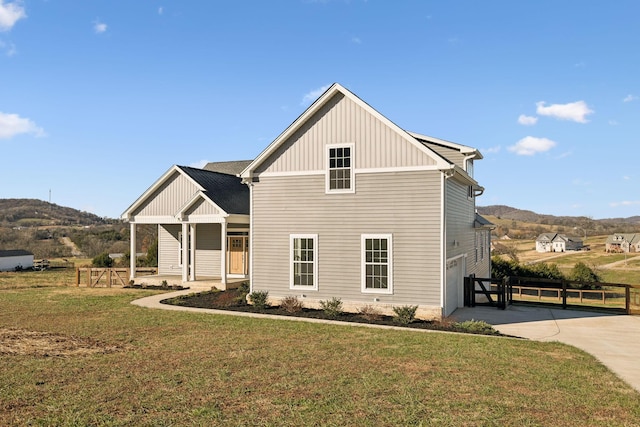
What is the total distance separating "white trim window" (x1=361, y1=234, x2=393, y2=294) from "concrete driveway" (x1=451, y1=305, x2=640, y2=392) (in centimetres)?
282

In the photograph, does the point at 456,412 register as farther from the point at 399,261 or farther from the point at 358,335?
the point at 399,261

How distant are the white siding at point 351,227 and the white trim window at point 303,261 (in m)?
0.19

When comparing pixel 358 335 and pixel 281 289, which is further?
pixel 281 289

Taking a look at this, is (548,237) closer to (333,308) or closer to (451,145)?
(451,145)

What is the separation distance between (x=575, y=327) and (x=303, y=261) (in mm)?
9557

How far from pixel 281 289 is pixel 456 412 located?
10980 millimetres

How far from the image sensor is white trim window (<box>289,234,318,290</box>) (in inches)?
671

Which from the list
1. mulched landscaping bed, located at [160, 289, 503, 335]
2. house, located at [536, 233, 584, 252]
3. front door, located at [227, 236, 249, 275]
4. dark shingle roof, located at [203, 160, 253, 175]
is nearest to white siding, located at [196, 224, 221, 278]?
front door, located at [227, 236, 249, 275]

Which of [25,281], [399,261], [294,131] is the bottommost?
[25,281]

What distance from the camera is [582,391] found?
8.39 metres

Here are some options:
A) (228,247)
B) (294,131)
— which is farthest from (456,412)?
(228,247)

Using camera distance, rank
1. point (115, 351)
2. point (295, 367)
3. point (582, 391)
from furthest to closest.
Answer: point (115, 351)
point (295, 367)
point (582, 391)

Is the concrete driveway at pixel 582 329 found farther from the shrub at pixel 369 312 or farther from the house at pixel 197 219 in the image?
the house at pixel 197 219

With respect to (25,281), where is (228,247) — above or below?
above
